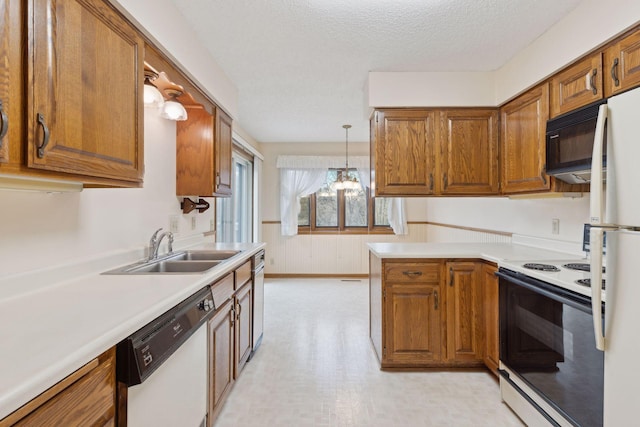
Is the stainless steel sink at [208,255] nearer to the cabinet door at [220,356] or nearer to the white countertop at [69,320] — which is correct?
the cabinet door at [220,356]

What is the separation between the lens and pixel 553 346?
1.59 meters

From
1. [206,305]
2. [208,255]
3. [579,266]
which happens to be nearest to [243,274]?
[208,255]

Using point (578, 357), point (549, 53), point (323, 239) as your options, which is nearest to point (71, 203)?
point (578, 357)

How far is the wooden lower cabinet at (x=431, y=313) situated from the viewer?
238cm

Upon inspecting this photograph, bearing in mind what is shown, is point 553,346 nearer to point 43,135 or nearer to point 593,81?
point 593,81

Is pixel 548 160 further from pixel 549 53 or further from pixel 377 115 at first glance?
pixel 377 115

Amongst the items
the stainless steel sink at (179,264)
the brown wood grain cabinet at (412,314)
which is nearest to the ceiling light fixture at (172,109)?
the stainless steel sink at (179,264)

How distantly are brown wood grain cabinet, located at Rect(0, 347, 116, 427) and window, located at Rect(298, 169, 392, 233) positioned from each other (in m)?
4.77

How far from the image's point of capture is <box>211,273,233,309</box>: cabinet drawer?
1.69 meters

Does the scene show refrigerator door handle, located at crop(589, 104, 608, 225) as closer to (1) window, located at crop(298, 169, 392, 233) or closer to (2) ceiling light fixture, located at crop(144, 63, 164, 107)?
(2) ceiling light fixture, located at crop(144, 63, 164, 107)

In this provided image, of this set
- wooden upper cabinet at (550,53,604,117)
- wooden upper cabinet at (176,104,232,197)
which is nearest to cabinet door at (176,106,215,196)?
wooden upper cabinet at (176,104,232,197)

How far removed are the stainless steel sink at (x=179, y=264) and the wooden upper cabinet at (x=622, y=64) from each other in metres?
2.35

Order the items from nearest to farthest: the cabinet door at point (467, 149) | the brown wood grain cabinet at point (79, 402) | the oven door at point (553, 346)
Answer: the brown wood grain cabinet at point (79, 402) < the oven door at point (553, 346) < the cabinet door at point (467, 149)

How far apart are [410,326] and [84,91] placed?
2.37m
